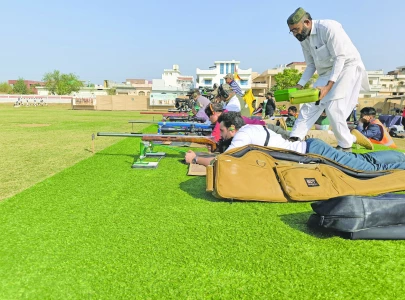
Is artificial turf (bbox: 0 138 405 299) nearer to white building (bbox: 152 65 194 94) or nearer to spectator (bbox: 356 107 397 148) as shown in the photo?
spectator (bbox: 356 107 397 148)

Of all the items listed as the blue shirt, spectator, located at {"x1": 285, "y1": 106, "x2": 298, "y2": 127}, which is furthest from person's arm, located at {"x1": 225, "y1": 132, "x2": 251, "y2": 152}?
spectator, located at {"x1": 285, "y1": 106, "x2": 298, "y2": 127}

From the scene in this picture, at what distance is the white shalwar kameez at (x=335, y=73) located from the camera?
12.6 feet

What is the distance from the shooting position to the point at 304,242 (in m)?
2.00

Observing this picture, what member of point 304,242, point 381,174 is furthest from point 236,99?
point 304,242

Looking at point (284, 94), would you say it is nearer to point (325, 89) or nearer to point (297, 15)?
point (325, 89)

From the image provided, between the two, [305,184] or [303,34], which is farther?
[303,34]

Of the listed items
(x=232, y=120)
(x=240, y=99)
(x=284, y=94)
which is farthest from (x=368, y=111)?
(x=232, y=120)

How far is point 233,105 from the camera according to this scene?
6184mm

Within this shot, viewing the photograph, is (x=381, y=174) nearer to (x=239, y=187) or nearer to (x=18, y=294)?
(x=239, y=187)

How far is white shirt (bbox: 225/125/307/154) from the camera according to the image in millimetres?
3143

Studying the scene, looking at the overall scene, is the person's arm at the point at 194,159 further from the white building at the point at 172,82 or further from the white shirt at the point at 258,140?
the white building at the point at 172,82

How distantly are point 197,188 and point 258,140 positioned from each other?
91cm

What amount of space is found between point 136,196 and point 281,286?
196 cm

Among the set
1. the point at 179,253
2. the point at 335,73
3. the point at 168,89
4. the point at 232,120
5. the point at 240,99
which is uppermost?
the point at 168,89
